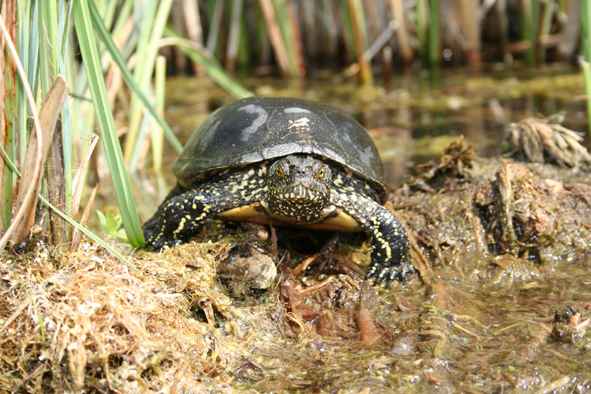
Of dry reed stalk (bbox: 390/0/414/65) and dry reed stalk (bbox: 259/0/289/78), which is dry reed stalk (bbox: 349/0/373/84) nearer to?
dry reed stalk (bbox: 390/0/414/65)

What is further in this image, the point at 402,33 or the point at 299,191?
the point at 402,33

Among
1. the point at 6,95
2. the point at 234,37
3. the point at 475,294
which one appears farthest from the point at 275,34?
the point at 6,95

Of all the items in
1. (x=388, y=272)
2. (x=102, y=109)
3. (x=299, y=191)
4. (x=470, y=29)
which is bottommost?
(x=388, y=272)

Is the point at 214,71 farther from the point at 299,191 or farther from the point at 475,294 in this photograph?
the point at 475,294

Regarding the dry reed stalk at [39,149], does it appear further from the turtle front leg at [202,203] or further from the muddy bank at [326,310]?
the turtle front leg at [202,203]

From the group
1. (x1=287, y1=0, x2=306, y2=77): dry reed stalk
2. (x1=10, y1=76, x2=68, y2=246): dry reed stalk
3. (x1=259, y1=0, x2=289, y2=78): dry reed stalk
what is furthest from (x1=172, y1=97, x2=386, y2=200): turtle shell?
(x1=287, y1=0, x2=306, y2=77): dry reed stalk

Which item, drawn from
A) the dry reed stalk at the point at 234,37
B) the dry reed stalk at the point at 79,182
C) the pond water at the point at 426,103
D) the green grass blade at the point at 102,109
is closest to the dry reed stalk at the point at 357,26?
the pond water at the point at 426,103
